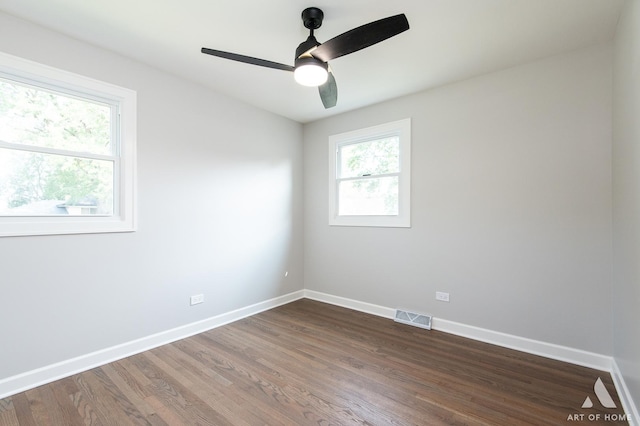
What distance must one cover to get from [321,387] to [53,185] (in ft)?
8.75

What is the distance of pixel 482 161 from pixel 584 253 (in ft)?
3.81

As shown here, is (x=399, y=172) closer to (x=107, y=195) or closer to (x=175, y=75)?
(x=175, y=75)

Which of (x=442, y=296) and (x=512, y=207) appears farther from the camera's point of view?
(x=442, y=296)

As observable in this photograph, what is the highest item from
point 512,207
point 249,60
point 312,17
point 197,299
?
point 312,17

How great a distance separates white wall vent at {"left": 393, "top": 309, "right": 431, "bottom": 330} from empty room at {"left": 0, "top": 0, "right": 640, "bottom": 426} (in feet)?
0.08

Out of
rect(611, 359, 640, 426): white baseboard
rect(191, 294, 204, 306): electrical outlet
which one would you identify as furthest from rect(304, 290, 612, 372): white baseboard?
rect(191, 294, 204, 306): electrical outlet

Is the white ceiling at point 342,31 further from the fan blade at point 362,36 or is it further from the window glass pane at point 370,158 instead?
the window glass pane at point 370,158

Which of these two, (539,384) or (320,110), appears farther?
(320,110)

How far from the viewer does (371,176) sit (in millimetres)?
3838

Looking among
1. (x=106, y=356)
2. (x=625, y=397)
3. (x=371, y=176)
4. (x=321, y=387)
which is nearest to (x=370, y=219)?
(x=371, y=176)

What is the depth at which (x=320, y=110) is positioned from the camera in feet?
13.0

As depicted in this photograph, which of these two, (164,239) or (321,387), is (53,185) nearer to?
(164,239)

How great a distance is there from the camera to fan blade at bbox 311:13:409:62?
1.56 meters

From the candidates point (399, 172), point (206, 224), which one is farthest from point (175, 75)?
point (399, 172)
